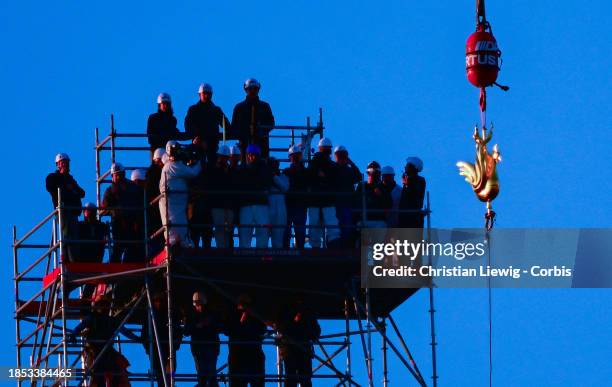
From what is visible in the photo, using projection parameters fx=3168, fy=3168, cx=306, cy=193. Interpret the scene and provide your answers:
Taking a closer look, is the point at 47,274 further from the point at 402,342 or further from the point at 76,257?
the point at 402,342

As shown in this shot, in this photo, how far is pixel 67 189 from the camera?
6216cm

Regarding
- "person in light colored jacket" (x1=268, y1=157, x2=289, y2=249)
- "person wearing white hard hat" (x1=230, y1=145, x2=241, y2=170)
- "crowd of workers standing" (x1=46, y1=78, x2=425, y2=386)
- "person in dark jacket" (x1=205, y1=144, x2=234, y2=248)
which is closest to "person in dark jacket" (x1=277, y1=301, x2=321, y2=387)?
"crowd of workers standing" (x1=46, y1=78, x2=425, y2=386)

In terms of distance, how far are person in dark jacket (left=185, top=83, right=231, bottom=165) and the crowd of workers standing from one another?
9 centimetres

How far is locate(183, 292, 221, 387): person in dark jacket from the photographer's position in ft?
199

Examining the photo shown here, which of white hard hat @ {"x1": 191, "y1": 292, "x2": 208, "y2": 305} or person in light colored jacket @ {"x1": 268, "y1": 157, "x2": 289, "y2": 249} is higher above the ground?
person in light colored jacket @ {"x1": 268, "y1": 157, "x2": 289, "y2": 249}

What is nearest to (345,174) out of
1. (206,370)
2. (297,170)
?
(297,170)

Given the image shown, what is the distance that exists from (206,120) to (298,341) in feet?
17.3

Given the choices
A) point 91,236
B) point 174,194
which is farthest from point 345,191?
point 91,236

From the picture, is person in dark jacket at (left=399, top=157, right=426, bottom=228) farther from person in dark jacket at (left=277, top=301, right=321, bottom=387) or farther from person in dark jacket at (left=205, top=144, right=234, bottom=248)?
person in dark jacket at (left=205, top=144, right=234, bottom=248)

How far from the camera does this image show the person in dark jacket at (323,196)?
202 feet

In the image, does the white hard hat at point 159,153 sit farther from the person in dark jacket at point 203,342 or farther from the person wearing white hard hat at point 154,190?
the person in dark jacket at point 203,342

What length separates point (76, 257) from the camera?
Answer: 62.4 m

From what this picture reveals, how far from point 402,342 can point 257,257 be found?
16.4 ft

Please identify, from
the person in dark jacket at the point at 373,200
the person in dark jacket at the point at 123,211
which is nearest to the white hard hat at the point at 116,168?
the person in dark jacket at the point at 123,211
